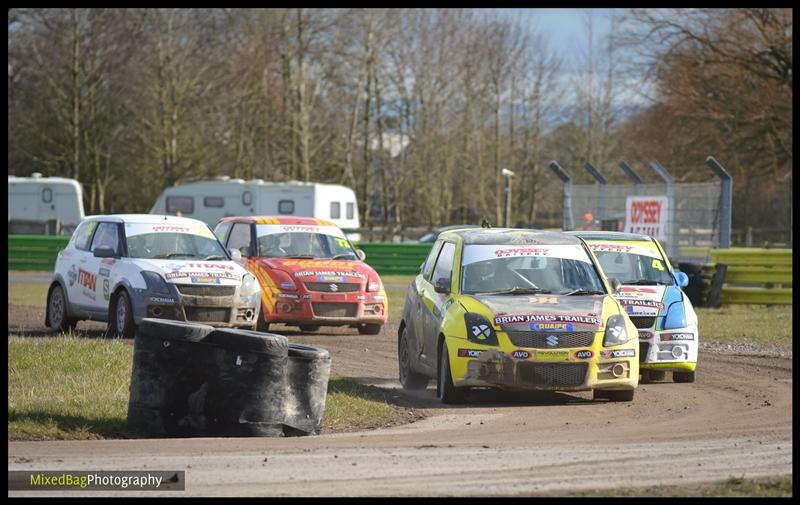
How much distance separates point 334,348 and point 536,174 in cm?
4754

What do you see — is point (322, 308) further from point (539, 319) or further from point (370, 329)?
point (539, 319)

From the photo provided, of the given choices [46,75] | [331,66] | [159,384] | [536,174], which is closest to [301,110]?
[331,66]

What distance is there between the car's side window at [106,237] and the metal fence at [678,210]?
399 inches

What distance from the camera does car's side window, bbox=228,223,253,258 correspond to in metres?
A: 20.0

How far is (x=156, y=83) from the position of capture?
51312mm

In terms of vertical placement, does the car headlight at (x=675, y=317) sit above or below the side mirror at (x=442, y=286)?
below

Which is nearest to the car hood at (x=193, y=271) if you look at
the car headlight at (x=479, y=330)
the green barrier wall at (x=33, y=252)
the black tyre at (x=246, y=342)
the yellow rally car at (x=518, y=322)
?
the yellow rally car at (x=518, y=322)

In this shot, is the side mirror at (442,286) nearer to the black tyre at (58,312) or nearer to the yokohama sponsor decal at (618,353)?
the yokohama sponsor decal at (618,353)

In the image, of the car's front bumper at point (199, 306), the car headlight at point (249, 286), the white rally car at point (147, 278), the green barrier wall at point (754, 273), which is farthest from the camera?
the green barrier wall at point (754, 273)

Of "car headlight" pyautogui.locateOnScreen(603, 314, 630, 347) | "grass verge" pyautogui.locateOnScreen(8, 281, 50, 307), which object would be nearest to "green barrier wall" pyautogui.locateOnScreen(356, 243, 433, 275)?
"grass verge" pyautogui.locateOnScreen(8, 281, 50, 307)

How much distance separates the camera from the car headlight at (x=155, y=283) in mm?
17062

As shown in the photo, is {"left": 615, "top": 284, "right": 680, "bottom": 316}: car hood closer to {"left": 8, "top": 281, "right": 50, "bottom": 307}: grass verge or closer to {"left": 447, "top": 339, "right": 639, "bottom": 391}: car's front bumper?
{"left": 447, "top": 339, "right": 639, "bottom": 391}: car's front bumper

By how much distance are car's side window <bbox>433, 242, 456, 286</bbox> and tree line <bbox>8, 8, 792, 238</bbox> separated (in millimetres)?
32206

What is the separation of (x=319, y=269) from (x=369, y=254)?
17926 millimetres
